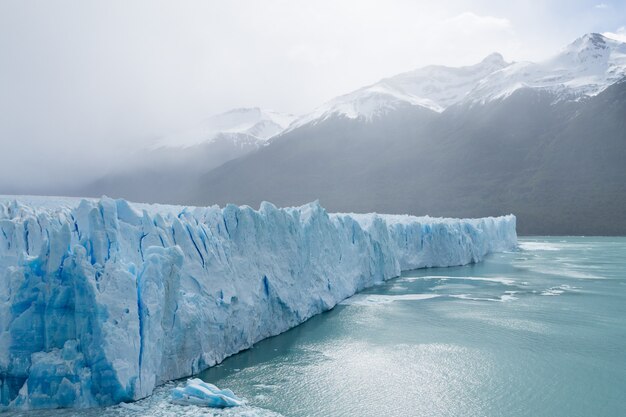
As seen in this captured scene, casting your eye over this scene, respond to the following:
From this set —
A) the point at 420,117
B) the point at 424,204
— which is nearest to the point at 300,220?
the point at 424,204

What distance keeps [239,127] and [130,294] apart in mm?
126918

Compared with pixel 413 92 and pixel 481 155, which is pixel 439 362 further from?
pixel 413 92

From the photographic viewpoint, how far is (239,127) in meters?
130

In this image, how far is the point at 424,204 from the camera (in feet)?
196

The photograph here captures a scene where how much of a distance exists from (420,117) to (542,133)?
21880 mm

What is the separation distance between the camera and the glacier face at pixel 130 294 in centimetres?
631

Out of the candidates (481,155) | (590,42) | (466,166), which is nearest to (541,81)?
(590,42)

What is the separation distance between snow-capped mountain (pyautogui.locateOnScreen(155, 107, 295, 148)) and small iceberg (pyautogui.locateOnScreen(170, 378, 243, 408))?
338 feet

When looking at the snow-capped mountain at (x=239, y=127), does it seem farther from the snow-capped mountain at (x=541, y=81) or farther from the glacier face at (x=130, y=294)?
the glacier face at (x=130, y=294)

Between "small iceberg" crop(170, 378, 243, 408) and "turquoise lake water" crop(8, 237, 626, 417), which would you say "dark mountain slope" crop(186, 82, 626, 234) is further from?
"small iceberg" crop(170, 378, 243, 408)

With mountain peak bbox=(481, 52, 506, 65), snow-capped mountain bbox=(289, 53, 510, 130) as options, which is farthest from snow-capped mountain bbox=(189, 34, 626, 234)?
mountain peak bbox=(481, 52, 506, 65)

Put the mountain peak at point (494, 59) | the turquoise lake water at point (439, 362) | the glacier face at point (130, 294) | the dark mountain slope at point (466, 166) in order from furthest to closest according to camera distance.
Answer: the mountain peak at point (494, 59)
the dark mountain slope at point (466, 166)
the turquoise lake water at point (439, 362)
the glacier face at point (130, 294)

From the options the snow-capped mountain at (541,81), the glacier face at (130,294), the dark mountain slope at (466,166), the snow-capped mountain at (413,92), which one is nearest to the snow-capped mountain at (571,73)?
the snow-capped mountain at (541,81)

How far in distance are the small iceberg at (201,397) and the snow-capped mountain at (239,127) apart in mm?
103066
